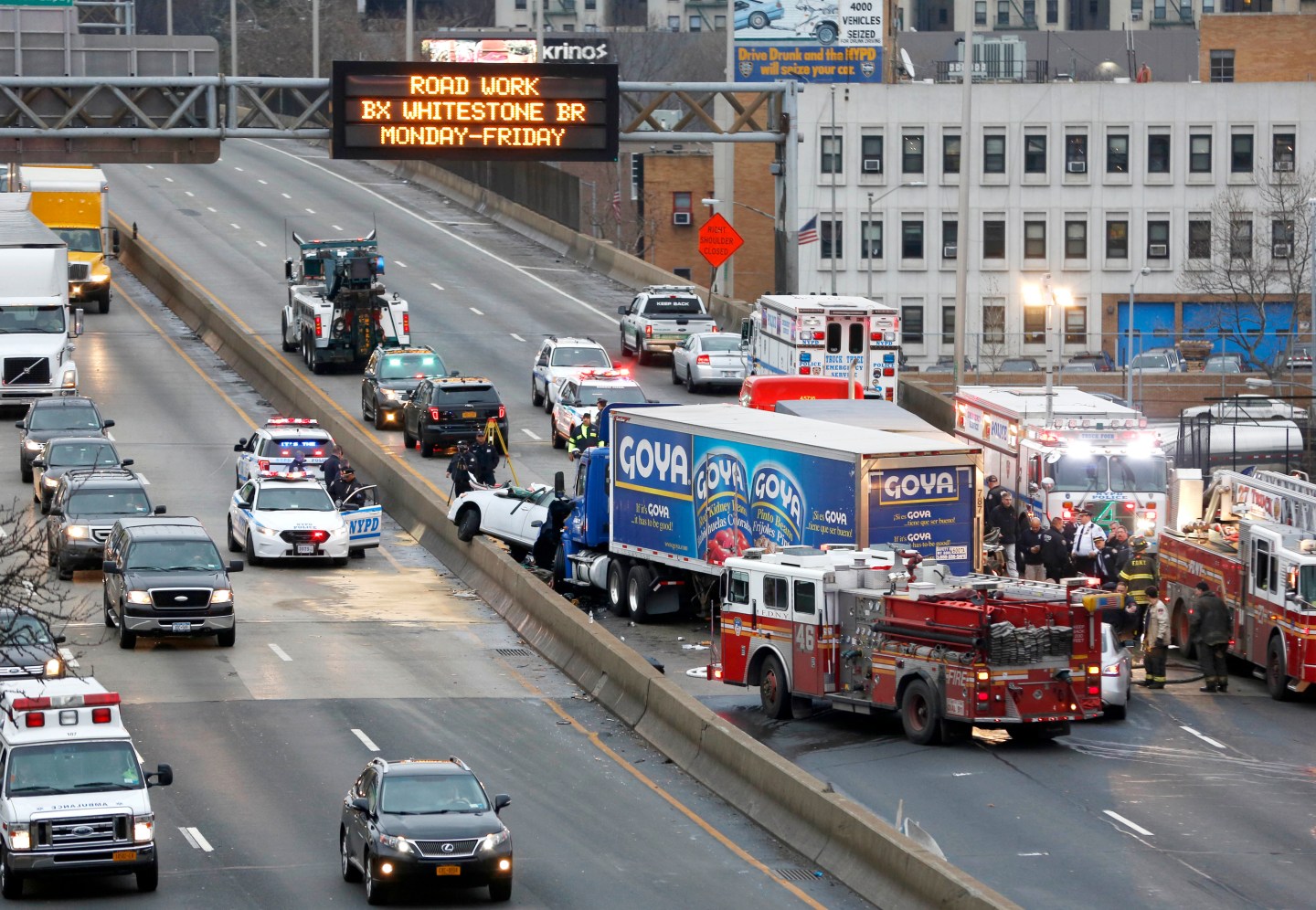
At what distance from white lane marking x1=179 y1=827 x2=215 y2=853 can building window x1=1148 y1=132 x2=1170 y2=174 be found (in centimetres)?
7093

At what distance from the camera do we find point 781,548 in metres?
32.7

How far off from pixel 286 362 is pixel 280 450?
14.0 meters

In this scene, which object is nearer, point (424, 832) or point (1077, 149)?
point (424, 832)

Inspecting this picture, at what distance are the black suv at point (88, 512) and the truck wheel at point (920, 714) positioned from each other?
16.2m

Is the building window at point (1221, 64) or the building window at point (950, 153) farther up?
the building window at point (1221, 64)

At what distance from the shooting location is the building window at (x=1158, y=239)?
293 ft

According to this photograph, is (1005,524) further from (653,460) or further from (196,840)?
(196,840)

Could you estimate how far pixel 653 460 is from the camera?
36.6 metres

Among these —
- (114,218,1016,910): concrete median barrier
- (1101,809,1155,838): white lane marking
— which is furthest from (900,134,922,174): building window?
(1101,809,1155,838): white lane marking

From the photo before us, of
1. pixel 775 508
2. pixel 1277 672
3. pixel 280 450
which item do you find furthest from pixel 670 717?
pixel 280 450

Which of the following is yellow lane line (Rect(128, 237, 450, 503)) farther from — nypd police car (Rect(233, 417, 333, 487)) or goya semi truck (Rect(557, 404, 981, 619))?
goya semi truck (Rect(557, 404, 981, 619))

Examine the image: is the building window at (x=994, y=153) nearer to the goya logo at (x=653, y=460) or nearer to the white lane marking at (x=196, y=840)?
the goya logo at (x=653, y=460)

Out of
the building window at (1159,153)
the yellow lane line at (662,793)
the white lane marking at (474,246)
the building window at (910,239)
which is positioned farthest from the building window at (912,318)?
the yellow lane line at (662,793)

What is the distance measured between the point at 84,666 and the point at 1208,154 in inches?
2607
